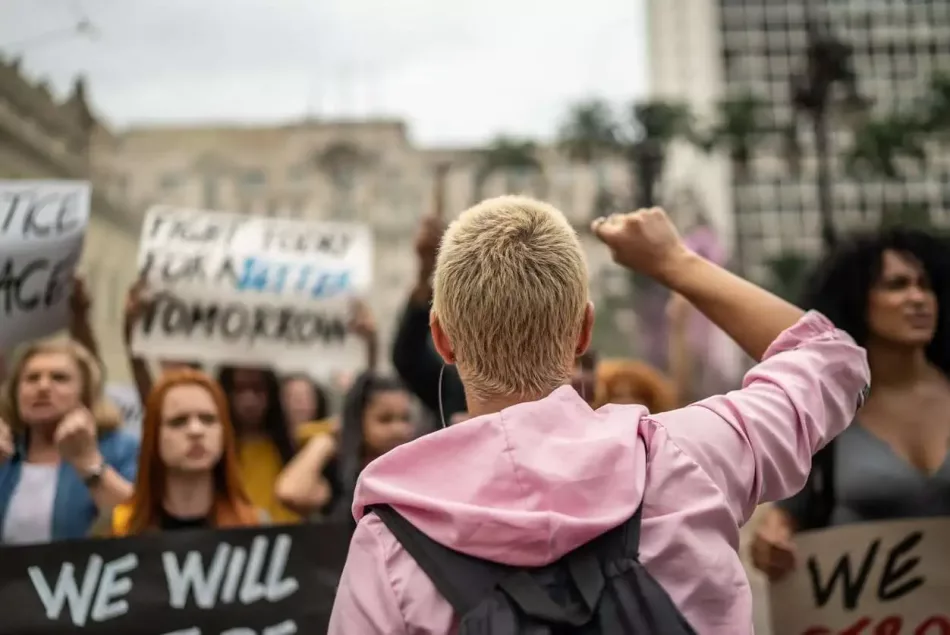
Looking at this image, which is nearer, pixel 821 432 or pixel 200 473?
pixel 821 432

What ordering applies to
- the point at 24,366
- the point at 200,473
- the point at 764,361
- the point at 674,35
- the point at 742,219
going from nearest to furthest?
the point at 764,361 < the point at 200,473 < the point at 24,366 < the point at 742,219 < the point at 674,35

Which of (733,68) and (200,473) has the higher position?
(733,68)

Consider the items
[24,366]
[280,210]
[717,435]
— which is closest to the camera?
[717,435]

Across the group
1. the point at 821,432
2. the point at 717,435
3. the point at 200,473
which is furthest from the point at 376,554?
the point at 200,473

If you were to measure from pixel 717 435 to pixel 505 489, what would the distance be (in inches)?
10.7

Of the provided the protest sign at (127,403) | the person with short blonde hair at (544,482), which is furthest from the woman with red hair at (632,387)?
the person with short blonde hair at (544,482)

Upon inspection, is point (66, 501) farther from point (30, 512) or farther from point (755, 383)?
point (755, 383)

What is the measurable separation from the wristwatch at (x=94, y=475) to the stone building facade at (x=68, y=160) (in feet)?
20.0

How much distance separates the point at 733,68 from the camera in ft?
188

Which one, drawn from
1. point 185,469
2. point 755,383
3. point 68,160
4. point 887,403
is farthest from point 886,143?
point 755,383

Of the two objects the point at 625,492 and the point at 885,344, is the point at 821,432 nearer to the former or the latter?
the point at 625,492

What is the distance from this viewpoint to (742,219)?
5441cm

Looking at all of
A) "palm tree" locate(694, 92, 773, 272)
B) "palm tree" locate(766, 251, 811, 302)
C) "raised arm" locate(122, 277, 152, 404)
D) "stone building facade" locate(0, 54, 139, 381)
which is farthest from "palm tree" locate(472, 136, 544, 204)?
"raised arm" locate(122, 277, 152, 404)

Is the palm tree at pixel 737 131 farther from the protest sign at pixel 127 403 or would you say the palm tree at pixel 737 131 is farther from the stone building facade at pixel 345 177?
the protest sign at pixel 127 403
